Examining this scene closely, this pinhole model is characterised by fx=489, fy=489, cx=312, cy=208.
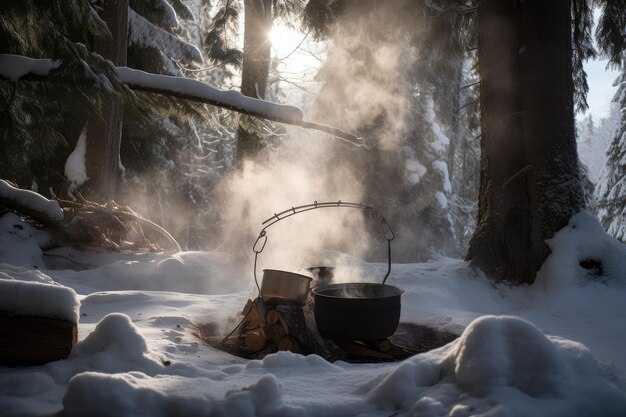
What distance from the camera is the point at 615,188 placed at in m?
18.1

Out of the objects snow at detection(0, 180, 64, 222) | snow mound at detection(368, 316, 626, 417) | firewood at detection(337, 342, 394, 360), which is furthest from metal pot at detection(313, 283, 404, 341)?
snow at detection(0, 180, 64, 222)

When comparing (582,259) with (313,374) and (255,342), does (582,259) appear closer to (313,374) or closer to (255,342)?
(255,342)

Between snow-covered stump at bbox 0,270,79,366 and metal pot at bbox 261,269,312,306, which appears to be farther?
metal pot at bbox 261,269,312,306

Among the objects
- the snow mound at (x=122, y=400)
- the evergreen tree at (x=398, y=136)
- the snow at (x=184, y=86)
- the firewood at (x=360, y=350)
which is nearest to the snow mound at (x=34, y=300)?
the snow mound at (x=122, y=400)

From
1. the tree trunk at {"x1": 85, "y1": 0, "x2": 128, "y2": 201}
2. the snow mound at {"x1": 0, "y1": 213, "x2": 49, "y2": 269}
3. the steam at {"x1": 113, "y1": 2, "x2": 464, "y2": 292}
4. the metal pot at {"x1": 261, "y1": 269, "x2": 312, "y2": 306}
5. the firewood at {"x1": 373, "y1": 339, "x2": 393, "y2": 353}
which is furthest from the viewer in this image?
the steam at {"x1": 113, "y1": 2, "x2": 464, "y2": 292}

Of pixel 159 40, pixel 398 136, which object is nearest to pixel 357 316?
pixel 159 40

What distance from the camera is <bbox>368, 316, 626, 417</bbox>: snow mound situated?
2.51m

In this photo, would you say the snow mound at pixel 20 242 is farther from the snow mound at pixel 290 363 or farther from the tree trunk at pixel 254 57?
the snow mound at pixel 290 363

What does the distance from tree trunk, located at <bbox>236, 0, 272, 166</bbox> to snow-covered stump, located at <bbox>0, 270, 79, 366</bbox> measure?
7772mm

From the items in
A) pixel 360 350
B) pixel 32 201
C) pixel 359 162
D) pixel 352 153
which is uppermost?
pixel 352 153

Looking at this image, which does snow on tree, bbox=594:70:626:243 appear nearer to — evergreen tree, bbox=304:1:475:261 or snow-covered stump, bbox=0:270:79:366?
evergreen tree, bbox=304:1:475:261

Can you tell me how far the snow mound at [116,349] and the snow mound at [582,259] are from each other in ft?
17.7

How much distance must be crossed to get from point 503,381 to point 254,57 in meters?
9.75

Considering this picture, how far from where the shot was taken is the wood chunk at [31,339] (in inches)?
127
